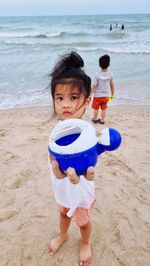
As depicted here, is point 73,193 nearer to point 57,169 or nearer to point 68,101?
point 57,169

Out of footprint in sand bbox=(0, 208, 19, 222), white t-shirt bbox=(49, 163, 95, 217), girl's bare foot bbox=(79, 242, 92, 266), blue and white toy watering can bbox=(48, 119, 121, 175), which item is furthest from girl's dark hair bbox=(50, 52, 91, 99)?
footprint in sand bbox=(0, 208, 19, 222)

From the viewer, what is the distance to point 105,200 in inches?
104

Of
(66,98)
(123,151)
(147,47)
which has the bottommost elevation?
(147,47)

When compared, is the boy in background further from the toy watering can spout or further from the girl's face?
the toy watering can spout

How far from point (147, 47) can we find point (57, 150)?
13979mm

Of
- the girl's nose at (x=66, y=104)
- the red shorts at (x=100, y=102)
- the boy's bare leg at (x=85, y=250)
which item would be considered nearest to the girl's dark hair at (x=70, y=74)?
the girl's nose at (x=66, y=104)

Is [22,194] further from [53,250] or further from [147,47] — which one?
[147,47]

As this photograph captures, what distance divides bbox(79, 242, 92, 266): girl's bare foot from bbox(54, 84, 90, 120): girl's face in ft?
3.63

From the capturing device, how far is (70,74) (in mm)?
1521

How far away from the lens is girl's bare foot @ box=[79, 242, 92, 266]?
2039mm

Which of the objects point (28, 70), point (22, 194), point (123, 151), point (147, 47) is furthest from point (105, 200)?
point (147, 47)

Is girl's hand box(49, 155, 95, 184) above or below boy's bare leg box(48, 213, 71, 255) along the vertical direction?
above

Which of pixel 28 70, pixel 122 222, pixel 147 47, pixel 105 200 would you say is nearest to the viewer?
pixel 122 222

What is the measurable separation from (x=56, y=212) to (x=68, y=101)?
135 centimetres
